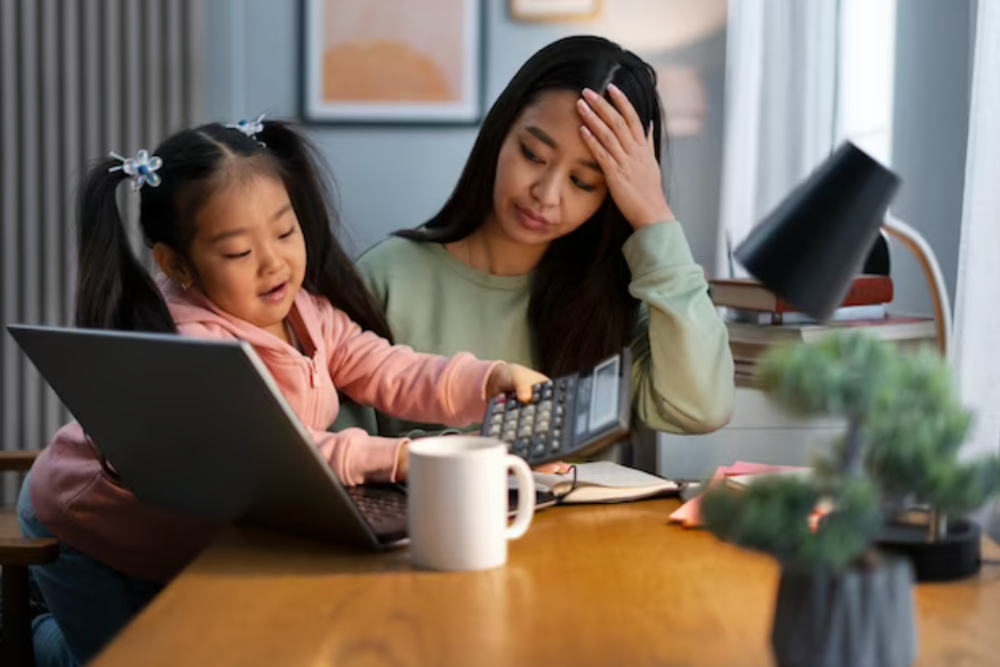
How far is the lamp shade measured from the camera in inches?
34.4

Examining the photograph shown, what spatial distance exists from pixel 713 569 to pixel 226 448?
0.37 metres

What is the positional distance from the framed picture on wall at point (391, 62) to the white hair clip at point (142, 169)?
1.84 meters

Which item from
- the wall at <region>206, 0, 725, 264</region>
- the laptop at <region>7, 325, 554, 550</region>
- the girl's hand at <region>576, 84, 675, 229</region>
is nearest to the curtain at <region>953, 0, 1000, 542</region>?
the girl's hand at <region>576, 84, 675, 229</region>

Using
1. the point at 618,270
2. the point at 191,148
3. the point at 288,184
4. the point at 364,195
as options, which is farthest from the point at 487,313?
the point at 364,195

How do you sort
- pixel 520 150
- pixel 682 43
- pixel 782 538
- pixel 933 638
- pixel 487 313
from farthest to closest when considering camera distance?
1. pixel 682 43
2. pixel 487 313
3. pixel 520 150
4. pixel 933 638
5. pixel 782 538

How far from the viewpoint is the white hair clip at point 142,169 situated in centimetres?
141

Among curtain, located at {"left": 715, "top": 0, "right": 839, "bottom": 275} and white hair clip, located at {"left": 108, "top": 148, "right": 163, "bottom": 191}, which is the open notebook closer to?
white hair clip, located at {"left": 108, "top": 148, "right": 163, "bottom": 191}

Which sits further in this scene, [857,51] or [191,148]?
[857,51]

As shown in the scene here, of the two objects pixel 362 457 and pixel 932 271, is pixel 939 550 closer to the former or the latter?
pixel 932 271

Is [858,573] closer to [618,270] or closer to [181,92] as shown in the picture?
[618,270]

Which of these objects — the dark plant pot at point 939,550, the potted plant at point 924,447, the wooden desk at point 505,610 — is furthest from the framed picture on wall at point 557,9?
the potted plant at point 924,447

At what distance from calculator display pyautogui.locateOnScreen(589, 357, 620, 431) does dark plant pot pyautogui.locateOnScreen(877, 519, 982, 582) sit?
258mm

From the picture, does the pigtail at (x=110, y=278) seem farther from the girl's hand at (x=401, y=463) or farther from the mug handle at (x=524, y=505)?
the mug handle at (x=524, y=505)

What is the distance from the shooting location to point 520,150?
1613 mm
